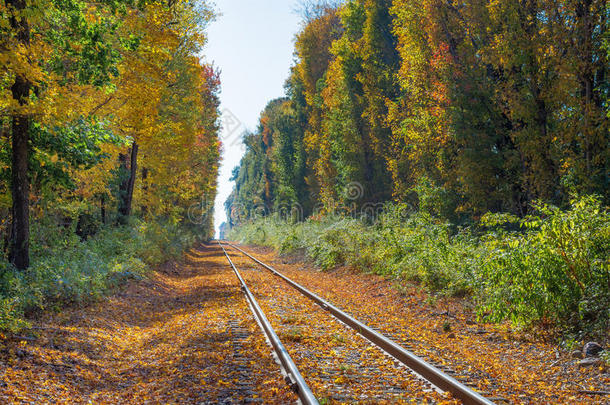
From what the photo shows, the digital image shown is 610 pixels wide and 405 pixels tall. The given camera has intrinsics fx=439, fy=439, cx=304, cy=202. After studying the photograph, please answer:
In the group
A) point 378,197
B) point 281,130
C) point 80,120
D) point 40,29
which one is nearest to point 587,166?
point 80,120

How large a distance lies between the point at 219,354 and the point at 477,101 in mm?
12690

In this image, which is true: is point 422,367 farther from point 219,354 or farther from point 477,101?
point 477,101

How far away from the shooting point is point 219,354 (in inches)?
267

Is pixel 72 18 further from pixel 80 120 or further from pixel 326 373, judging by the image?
pixel 326 373

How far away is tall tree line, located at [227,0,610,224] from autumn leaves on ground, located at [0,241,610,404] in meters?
4.83

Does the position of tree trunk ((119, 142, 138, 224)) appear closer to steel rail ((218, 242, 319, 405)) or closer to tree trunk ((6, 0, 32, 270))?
tree trunk ((6, 0, 32, 270))

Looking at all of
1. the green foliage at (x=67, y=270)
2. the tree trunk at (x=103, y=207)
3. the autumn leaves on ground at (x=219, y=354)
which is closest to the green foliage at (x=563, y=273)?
the autumn leaves on ground at (x=219, y=354)

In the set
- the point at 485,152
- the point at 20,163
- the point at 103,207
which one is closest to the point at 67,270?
the point at 20,163

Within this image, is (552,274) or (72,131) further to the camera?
(72,131)

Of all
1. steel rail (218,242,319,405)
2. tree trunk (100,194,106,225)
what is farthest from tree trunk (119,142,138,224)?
steel rail (218,242,319,405)

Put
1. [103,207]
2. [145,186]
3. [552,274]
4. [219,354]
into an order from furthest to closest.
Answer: [145,186]
[103,207]
[552,274]
[219,354]

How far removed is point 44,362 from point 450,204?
14.6m

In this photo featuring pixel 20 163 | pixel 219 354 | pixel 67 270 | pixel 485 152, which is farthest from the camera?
pixel 485 152

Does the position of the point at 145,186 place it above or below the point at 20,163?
above
